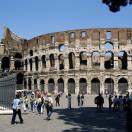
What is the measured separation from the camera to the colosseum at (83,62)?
52.7 meters

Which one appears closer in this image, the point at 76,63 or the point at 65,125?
the point at 65,125

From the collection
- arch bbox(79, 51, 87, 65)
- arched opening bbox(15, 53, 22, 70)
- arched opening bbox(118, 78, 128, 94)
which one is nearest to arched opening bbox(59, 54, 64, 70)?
arch bbox(79, 51, 87, 65)

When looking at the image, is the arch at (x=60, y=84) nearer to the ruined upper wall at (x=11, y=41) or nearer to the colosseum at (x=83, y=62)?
the colosseum at (x=83, y=62)

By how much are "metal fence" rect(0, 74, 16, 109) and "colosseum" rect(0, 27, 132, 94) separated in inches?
1116

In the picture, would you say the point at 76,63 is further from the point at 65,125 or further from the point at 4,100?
the point at 65,125

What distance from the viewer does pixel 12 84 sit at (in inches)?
882

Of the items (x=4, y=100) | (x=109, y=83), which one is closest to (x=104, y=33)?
(x=109, y=83)

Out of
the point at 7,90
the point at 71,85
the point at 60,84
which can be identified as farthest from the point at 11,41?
the point at 7,90

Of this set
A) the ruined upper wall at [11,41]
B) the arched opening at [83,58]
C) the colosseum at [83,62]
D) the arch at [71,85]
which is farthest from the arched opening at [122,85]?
the ruined upper wall at [11,41]

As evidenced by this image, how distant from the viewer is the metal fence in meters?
22.4

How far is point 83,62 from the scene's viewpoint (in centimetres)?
5516

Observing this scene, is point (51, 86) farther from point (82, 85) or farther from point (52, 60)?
point (82, 85)

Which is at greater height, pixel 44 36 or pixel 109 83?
pixel 44 36

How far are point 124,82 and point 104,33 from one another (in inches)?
286
